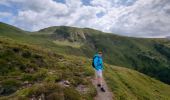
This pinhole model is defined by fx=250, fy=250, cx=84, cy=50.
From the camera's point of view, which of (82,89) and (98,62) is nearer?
(98,62)

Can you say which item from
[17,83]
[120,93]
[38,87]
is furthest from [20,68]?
[38,87]

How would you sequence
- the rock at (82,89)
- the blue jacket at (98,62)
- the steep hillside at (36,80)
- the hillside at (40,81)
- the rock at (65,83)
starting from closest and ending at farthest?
the steep hillside at (36,80) → the hillside at (40,81) → the blue jacket at (98,62) → the rock at (65,83) → the rock at (82,89)

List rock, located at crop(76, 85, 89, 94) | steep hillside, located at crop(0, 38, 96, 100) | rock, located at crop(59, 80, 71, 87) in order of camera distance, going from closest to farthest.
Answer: steep hillside, located at crop(0, 38, 96, 100) → rock, located at crop(59, 80, 71, 87) → rock, located at crop(76, 85, 89, 94)

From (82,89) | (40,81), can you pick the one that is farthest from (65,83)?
(40,81)

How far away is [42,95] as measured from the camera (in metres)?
23.0

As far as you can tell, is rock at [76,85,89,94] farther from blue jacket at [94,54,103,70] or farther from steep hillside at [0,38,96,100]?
blue jacket at [94,54,103,70]

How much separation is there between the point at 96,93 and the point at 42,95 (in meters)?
10.7

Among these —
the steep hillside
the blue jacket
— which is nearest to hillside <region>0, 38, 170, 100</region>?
the steep hillside

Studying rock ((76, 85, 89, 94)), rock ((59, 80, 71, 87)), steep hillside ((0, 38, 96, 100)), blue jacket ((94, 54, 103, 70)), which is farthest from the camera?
rock ((76, 85, 89, 94))

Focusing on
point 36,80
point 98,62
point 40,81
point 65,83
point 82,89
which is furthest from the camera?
point 36,80

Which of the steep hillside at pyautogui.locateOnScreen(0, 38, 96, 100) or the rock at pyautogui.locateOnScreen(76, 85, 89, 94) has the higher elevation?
the steep hillside at pyautogui.locateOnScreen(0, 38, 96, 100)

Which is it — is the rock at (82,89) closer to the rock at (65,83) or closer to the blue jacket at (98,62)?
the rock at (65,83)

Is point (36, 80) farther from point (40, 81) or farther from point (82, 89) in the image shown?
point (82, 89)

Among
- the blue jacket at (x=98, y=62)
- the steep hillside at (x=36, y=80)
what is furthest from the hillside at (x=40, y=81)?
the blue jacket at (x=98, y=62)
